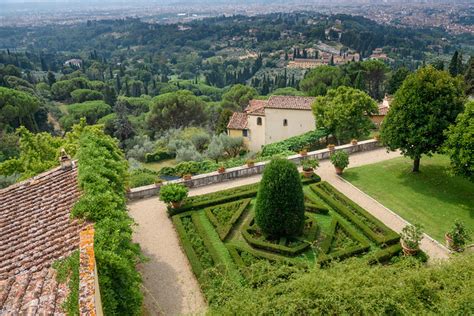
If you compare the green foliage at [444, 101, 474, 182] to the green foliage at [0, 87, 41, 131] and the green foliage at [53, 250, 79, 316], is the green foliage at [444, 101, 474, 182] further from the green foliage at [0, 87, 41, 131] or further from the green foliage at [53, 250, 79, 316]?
the green foliage at [0, 87, 41, 131]

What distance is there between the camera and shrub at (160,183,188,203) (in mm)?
19188

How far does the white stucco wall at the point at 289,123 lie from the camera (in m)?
37.2

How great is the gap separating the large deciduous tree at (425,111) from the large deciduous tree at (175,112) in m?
34.1

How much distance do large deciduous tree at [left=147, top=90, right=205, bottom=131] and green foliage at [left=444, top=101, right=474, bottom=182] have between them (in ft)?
121

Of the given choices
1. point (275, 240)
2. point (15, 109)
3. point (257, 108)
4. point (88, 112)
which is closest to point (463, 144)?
point (275, 240)

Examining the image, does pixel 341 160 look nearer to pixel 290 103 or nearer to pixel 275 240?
pixel 275 240

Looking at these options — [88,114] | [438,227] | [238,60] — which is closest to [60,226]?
[438,227]

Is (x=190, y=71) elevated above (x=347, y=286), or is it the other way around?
(x=347, y=286)

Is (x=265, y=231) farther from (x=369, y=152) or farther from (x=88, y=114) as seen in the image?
(x=88, y=114)

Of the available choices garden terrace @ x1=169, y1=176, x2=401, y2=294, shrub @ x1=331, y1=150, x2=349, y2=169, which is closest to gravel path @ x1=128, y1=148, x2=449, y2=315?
garden terrace @ x1=169, y1=176, x2=401, y2=294

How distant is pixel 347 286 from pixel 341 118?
72.8 feet

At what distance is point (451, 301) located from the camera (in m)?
9.23

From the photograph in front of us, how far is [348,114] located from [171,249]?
18.6 metres

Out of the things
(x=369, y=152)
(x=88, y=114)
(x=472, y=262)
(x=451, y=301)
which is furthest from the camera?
(x=88, y=114)
